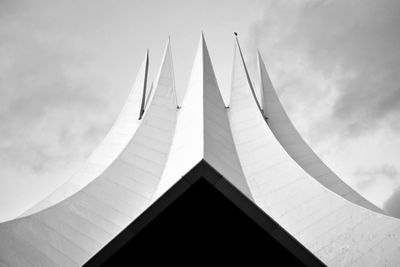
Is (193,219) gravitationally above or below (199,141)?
below

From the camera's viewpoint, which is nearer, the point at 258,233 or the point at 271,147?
the point at 258,233

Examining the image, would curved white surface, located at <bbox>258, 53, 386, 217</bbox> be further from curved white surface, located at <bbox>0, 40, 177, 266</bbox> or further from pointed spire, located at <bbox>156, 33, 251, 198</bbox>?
curved white surface, located at <bbox>0, 40, 177, 266</bbox>

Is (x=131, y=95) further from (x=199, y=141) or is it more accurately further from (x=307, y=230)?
(x=307, y=230)

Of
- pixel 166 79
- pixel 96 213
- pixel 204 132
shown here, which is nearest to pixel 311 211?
pixel 204 132

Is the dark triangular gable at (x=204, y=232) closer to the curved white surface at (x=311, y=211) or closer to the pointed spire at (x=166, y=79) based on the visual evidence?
the curved white surface at (x=311, y=211)

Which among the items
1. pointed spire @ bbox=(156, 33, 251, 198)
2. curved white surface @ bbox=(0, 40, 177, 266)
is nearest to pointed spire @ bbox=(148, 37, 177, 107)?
pointed spire @ bbox=(156, 33, 251, 198)

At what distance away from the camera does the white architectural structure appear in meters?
6.38

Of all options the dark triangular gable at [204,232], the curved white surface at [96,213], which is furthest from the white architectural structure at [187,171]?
the dark triangular gable at [204,232]

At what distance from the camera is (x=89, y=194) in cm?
788

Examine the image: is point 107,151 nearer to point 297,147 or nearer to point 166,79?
point 166,79

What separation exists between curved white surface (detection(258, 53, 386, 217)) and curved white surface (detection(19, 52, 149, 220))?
23.4ft

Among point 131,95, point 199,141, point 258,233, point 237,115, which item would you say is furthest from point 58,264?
point 131,95

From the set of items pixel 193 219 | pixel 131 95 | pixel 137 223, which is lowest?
pixel 193 219

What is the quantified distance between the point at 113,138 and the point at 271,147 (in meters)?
7.50
